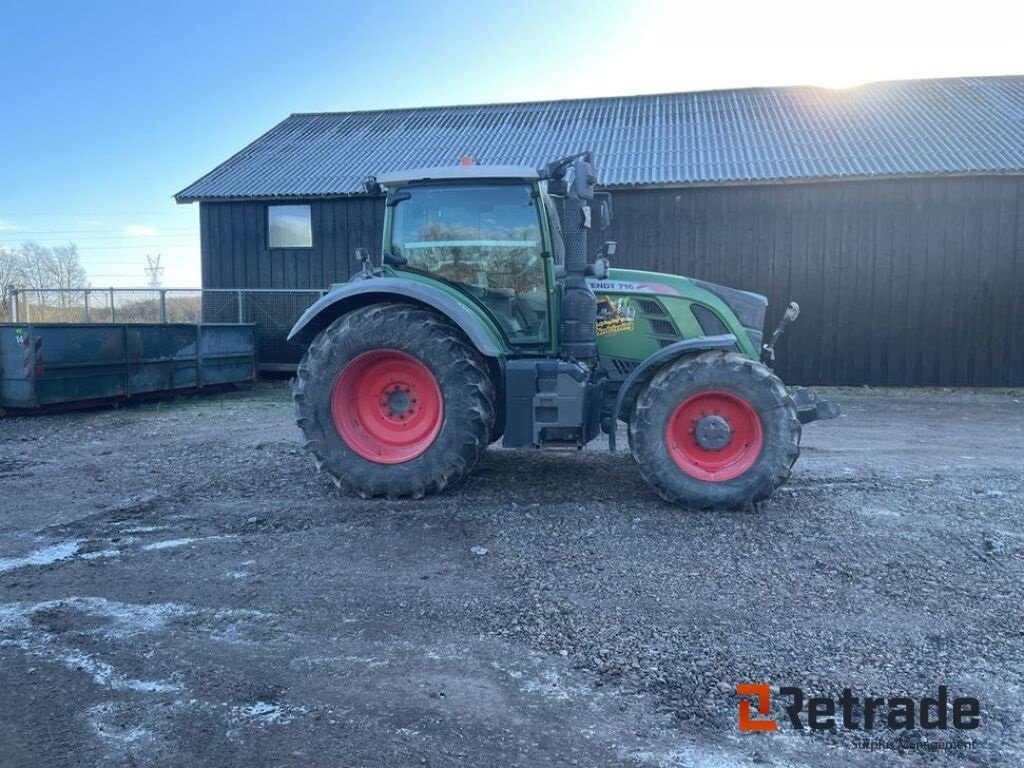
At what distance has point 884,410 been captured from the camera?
34.9 feet

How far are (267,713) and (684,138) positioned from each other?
1471 centimetres

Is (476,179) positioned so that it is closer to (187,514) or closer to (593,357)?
(593,357)

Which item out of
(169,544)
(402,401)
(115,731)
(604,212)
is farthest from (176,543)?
(604,212)

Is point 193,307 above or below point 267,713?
above

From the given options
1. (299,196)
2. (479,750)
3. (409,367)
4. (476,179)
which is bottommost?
(479,750)

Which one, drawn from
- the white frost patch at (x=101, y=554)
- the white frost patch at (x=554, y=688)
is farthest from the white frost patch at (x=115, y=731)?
the white frost patch at (x=101, y=554)

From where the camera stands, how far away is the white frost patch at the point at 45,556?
13.8 ft

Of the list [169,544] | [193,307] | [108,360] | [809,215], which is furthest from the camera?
[193,307]

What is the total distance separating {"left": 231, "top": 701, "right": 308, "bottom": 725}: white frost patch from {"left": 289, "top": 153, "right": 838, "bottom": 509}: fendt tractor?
2612 mm

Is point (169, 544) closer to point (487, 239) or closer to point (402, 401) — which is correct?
→ point (402, 401)

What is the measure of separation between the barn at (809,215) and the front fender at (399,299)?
8.81 m

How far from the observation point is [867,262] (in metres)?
12.8

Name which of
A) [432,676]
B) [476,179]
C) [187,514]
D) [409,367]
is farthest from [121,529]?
[476,179]

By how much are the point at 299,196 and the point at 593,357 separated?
35.1ft
